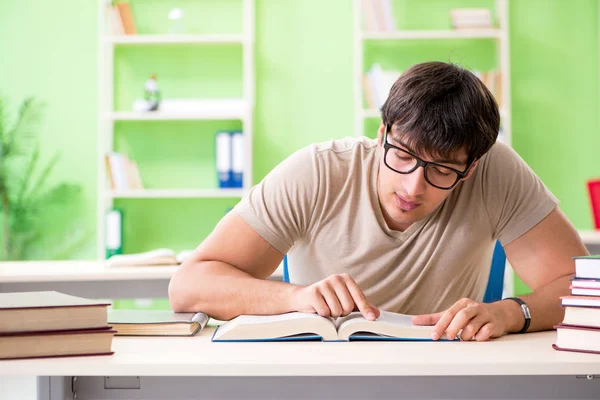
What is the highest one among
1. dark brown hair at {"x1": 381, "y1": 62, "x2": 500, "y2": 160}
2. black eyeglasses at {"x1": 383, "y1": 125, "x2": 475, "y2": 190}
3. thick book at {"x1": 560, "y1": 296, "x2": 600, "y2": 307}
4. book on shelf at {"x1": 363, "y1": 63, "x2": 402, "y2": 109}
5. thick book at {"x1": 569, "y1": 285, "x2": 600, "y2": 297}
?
book on shelf at {"x1": 363, "y1": 63, "x2": 402, "y2": 109}

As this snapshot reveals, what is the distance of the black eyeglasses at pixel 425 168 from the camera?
4.79 ft

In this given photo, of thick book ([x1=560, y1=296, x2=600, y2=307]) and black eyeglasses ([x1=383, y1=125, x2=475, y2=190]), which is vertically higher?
black eyeglasses ([x1=383, y1=125, x2=475, y2=190])

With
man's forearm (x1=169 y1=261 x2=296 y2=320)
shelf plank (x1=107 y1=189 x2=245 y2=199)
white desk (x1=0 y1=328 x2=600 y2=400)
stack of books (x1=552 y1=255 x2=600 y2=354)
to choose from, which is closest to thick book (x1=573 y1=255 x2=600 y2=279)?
stack of books (x1=552 y1=255 x2=600 y2=354)

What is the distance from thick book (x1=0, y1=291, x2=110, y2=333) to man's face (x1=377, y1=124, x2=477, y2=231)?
0.64 m

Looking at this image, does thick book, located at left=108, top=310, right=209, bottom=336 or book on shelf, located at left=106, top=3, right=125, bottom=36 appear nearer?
thick book, located at left=108, top=310, right=209, bottom=336

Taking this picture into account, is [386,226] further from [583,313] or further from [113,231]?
[113,231]

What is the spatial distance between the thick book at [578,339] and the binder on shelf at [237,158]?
316 cm

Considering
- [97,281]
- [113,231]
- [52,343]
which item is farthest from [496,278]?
[113,231]

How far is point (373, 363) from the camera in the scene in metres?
1.08

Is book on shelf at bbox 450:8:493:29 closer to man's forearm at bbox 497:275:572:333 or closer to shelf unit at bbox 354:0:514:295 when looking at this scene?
shelf unit at bbox 354:0:514:295

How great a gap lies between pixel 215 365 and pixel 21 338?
11.7 inches

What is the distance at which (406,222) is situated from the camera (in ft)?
5.48

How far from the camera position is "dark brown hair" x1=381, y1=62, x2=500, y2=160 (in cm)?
144

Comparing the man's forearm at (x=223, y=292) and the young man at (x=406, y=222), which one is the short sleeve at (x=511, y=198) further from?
the man's forearm at (x=223, y=292)
